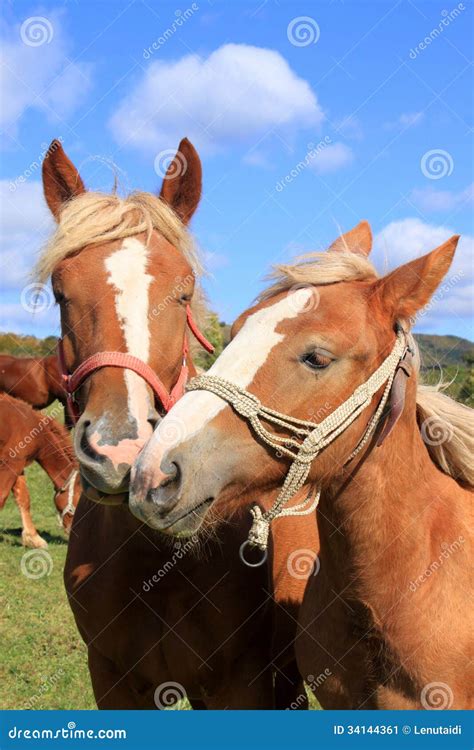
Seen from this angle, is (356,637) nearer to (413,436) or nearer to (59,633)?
(413,436)

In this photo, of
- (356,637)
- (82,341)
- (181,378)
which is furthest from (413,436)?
(82,341)

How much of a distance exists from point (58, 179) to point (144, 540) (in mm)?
1852

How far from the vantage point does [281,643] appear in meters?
3.90

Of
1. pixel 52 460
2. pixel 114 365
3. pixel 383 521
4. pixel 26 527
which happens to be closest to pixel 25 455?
pixel 52 460

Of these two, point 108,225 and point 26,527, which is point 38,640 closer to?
point 26,527

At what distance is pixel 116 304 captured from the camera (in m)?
3.16

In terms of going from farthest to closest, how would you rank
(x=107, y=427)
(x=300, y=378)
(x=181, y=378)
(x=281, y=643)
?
(x=281, y=643)
(x=181, y=378)
(x=107, y=427)
(x=300, y=378)

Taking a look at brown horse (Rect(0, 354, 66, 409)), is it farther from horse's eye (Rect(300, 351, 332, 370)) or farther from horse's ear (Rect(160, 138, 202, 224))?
horse's eye (Rect(300, 351, 332, 370))

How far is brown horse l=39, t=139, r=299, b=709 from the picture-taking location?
321 cm

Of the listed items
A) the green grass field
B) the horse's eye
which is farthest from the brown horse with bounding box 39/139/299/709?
the green grass field

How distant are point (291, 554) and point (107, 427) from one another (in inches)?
60.1

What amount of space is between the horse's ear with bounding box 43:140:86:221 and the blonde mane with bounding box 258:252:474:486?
150 centimetres

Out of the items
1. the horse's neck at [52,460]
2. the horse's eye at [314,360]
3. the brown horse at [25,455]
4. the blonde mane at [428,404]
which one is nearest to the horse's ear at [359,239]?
the blonde mane at [428,404]

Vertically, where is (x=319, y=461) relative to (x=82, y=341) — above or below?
above
